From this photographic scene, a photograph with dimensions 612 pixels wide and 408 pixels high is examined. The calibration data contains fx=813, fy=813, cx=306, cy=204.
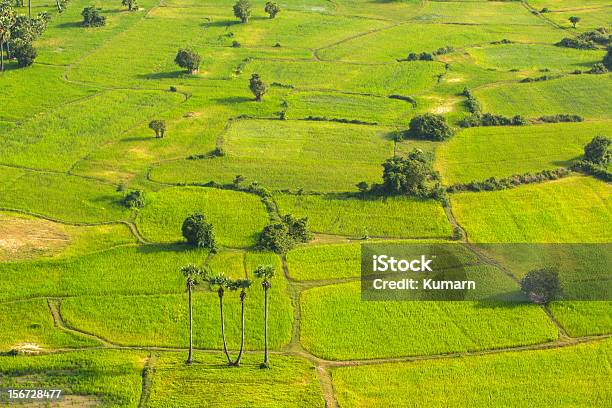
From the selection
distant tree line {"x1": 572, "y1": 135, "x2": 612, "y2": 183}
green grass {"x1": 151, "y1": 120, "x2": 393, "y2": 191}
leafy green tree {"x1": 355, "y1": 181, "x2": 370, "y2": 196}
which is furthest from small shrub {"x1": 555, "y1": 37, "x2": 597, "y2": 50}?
leafy green tree {"x1": 355, "y1": 181, "x2": 370, "y2": 196}

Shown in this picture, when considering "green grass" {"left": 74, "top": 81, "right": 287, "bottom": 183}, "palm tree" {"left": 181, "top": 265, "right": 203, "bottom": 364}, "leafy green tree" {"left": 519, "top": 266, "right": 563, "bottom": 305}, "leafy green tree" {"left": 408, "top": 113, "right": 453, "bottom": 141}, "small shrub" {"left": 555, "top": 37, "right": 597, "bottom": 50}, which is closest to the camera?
"palm tree" {"left": 181, "top": 265, "right": 203, "bottom": 364}

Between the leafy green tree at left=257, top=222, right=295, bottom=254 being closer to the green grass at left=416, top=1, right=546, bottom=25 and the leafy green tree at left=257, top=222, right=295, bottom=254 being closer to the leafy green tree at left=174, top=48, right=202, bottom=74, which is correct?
the leafy green tree at left=174, top=48, right=202, bottom=74

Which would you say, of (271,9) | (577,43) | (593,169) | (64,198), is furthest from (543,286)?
(271,9)

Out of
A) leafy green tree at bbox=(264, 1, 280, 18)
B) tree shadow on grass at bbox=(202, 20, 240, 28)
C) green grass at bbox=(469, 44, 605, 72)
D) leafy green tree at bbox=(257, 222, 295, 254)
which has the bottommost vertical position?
leafy green tree at bbox=(257, 222, 295, 254)

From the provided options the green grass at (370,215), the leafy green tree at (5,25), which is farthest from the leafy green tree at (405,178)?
the leafy green tree at (5,25)

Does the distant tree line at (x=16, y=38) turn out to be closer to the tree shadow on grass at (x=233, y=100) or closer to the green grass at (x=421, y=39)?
the tree shadow on grass at (x=233, y=100)

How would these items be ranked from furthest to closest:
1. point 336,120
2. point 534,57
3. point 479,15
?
point 479,15 → point 534,57 → point 336,120

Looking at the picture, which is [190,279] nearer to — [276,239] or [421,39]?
[276,239]

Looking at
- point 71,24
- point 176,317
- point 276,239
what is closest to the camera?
point 176,317
